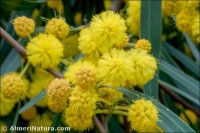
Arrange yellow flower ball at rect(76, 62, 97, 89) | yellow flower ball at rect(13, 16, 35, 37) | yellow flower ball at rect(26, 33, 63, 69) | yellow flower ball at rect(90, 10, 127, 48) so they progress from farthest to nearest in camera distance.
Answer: yellow flower ball at rect(13, 16, 35, 37)
yellow flower ball at rect(26, 33, 63, 69)
yellow flower ball at rect(90, 10, 127, 48)
yellow flower ball at rect(76, 62, 97, 89)

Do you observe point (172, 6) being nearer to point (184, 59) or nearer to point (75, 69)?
point (184, 59)

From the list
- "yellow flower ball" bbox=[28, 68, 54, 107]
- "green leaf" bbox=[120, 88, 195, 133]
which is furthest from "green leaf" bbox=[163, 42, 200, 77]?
"green leaf" bbox=[120, 88, 195, 133]

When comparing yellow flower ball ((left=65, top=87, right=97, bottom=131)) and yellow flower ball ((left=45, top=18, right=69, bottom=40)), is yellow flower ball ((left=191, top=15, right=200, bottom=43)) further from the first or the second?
yellow flower ball ((left=65, top=87, right=97, bottom=131))

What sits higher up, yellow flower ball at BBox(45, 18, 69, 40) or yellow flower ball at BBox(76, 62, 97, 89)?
yellow flower ball at BBox(45, 18, 69, 40)

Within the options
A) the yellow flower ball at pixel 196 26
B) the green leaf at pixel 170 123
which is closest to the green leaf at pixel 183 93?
the yellow flower ball at pixel 196 26

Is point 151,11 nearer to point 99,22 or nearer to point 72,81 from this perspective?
point 99,22

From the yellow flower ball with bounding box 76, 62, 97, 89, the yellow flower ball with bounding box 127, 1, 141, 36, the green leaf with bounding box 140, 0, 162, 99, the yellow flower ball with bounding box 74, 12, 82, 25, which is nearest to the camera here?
the yellow flower ball with bounding box 76, 62, 97, 89
